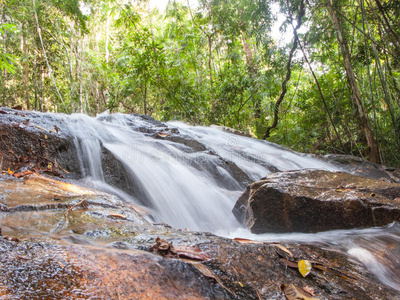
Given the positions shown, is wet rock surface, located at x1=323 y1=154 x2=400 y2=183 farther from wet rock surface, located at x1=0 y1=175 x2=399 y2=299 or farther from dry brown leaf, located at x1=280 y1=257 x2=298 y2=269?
dry brown leaf, located at x1=280 y1=257 x2=298 y2=269

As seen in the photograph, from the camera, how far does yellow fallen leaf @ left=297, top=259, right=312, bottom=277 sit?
5.09 feet

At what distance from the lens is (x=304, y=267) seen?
159 centimetres

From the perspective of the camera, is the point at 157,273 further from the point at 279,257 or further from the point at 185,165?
the point at 185,165

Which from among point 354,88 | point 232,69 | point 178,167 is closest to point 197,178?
point 178,167

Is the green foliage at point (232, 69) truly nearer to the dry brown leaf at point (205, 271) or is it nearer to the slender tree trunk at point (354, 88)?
the slender tree trunk at point (354, 88)

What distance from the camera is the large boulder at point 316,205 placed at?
2691 millimetres

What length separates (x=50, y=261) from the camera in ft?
3.73

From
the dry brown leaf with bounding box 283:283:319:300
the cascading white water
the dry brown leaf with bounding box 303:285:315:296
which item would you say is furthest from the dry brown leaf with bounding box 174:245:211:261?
the cascading white water

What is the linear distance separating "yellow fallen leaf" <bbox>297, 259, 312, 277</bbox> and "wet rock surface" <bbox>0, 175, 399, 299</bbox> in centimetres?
2

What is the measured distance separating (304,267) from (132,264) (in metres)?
1.00

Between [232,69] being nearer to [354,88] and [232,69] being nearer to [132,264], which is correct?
[354,88]

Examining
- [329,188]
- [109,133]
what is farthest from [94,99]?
[329,188]

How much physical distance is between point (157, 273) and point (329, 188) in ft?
8.53

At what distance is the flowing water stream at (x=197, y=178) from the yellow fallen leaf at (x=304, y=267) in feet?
1.96
